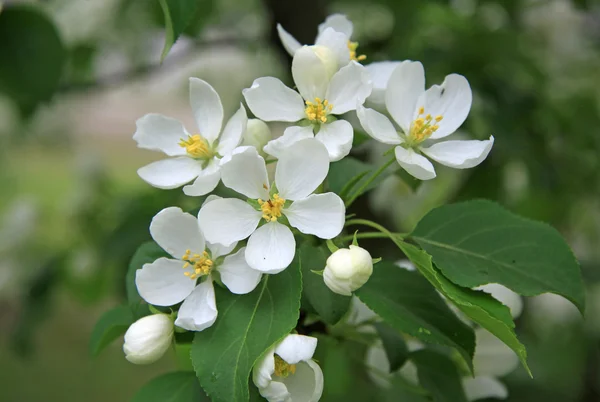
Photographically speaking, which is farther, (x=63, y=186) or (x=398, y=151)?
(x=63, y=186)

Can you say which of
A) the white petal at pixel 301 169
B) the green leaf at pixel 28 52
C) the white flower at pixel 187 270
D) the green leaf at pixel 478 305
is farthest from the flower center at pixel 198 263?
the green leaf at pixel 28 52

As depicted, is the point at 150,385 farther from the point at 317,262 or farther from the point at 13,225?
the point at 13,225

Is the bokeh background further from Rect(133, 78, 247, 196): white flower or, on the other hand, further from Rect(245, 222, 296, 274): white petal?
Rect(245, 222, 296, 274): white petal

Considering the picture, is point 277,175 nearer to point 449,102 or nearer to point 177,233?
point 177,233

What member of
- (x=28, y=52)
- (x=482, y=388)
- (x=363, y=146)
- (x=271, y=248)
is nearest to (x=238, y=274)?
(x=271, y=248)

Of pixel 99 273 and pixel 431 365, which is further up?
pixel 431 365

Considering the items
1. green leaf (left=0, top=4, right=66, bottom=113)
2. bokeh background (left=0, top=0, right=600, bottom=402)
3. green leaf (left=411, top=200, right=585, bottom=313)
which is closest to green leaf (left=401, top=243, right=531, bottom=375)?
green leaf (left=411, top=200, right=585, bottom=313)

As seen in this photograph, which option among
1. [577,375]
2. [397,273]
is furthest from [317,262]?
[577,375]
